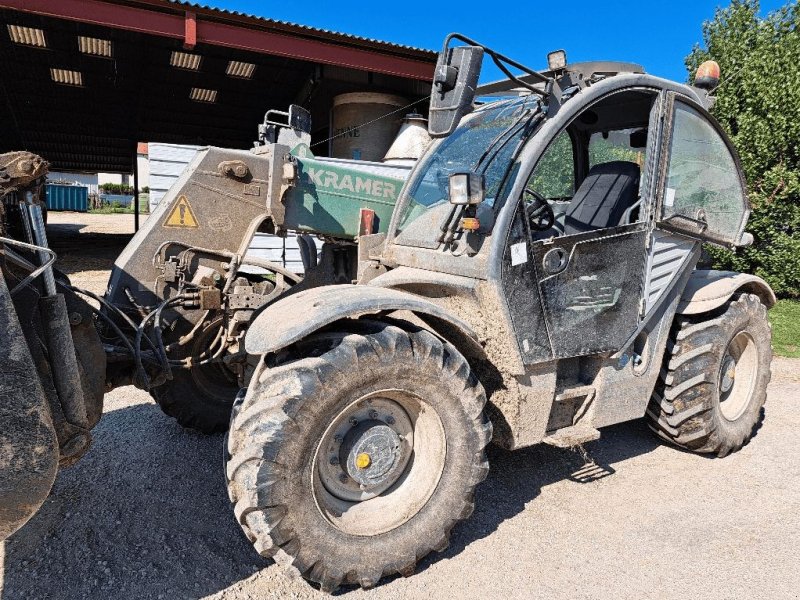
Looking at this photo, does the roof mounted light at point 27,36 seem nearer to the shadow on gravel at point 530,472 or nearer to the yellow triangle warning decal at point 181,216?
the yellow triangle warning decal at point 181,216

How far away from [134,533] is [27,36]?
40.1 feet

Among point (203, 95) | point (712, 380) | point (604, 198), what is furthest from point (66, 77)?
point (712, 380)

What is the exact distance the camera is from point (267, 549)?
2.53m

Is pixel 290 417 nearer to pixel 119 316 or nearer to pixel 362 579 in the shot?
pixel 362 579

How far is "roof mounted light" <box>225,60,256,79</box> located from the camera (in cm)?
1312

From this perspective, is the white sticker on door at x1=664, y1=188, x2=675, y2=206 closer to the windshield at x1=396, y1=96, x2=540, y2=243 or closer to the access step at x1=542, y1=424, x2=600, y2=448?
the windshield at x1=396, y1=96, x2=540, y2=243

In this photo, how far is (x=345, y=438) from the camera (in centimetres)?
288

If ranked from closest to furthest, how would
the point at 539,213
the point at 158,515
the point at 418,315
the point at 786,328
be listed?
the point at 418,315, the point at 158,515, the point at 539,213, the point at 786,328

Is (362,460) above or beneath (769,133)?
beneath

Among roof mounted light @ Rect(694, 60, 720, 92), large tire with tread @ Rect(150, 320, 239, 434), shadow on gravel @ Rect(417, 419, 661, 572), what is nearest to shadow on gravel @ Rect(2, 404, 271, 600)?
large tire with tread @ Rect(150, 320, 239, 434)

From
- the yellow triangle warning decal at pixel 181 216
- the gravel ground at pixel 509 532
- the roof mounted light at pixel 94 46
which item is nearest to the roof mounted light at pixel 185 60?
the roof mounted light at pixel 94 46

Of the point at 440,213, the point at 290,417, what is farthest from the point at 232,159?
the point at 290,417

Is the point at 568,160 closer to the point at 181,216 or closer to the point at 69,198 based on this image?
the point at 181,216

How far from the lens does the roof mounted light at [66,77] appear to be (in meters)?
13.9
